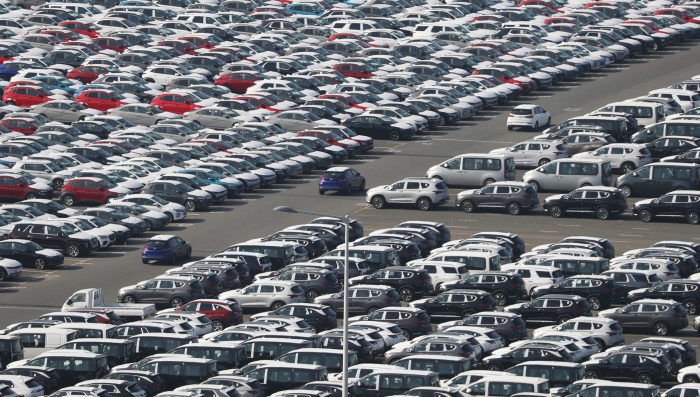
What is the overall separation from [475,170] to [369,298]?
19544mm

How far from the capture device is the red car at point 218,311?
166 feet

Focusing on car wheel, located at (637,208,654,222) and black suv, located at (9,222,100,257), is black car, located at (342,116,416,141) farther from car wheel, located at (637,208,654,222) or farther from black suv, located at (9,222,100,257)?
black suv, located at (9,222,100,257)

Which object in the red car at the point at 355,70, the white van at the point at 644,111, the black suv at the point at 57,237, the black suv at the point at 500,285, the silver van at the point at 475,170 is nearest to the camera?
the black suv at the point at 500,285

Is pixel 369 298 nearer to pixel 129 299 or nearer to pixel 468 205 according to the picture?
pixel 129 299

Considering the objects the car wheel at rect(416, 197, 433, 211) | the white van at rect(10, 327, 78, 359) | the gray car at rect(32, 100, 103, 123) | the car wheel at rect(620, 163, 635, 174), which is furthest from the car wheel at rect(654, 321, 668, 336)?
the gray car at rect(32, 100, 103, 123)

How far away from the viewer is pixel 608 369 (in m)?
42.5

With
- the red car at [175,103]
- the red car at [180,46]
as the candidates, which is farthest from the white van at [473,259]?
the red car at [180,46]

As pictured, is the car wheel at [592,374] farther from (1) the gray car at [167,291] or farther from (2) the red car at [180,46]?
(2) the red car at [180,46]

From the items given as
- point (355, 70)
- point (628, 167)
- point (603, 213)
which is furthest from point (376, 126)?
point (603, 213)

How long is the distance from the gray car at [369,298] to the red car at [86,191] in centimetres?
2025

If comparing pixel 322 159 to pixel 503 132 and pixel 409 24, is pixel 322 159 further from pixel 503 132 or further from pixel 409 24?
pixel 409 24

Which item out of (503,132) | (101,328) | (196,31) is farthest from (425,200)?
(196,31)

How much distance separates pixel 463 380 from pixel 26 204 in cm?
3073

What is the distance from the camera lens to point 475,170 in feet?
227
